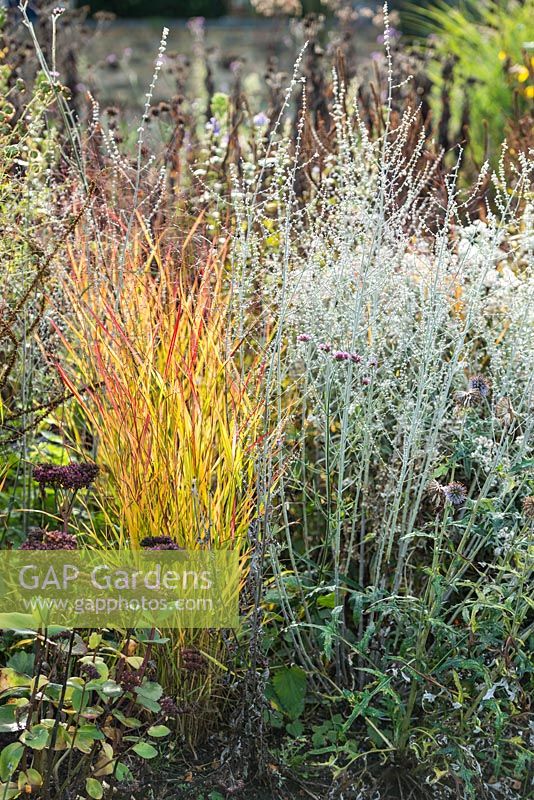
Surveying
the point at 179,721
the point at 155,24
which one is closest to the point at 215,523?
the point at 179,721

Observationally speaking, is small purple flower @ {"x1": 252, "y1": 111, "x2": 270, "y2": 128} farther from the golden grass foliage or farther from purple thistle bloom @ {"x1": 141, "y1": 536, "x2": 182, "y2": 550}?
purple thistle bloom @ {"x1": 141, "y1": 536, "x2": 182, "y2": 550}

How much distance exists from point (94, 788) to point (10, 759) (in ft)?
0.64

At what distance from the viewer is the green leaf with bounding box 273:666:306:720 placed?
267 centimetres

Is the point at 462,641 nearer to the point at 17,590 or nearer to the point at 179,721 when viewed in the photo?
the point at 179,721

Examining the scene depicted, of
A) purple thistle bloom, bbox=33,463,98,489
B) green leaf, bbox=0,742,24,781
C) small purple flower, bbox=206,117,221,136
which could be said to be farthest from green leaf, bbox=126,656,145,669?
small purple flower, bbox=206,117,221,136

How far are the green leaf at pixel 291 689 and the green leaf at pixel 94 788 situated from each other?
63 centimetres

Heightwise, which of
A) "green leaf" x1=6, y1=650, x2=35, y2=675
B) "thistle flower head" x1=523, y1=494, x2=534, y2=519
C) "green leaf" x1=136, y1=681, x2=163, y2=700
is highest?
"thistle flower head" x1=523, y1=494, x2=534, y2=519

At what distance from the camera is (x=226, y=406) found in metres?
2.67

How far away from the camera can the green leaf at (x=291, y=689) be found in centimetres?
267

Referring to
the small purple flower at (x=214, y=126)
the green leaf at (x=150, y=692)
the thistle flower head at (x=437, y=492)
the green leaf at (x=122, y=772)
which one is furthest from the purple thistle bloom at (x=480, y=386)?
the small purple flower at (x=214, y=126)

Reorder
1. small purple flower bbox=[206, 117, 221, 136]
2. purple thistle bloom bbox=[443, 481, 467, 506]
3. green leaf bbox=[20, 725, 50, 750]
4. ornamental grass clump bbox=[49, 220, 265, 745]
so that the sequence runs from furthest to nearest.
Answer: small purple flower bbox=[206, 117, 221, 136] < ornamental grass clump bbox=[49, 220, 265, 745] < purple thistle bloom bbox=[443, 481, 467, 506] < green leaf bbox=[20, 725, 50, 750]

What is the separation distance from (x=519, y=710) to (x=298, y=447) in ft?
3.44

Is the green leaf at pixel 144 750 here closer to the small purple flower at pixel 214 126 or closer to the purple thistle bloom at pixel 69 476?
the purple thistle bloom at pixel 69 476

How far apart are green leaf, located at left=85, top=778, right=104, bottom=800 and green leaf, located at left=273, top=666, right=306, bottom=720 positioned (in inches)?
24.7
